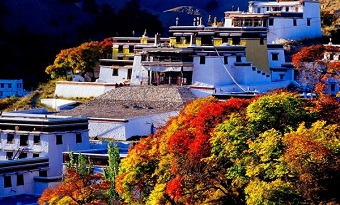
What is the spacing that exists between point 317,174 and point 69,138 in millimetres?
20189

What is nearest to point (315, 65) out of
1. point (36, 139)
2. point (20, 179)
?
point (36, 139)

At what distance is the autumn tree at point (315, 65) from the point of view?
64.1m

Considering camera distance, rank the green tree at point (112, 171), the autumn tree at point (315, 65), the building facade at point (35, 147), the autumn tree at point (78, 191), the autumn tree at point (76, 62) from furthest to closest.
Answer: the autumn tree at point (76, 62), the autumn tree at point (315, 65), the building facade at point (35, 147), the green tree at point (112, 171), the autumn tree at point (78, 191)

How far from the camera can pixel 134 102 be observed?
65438 mm

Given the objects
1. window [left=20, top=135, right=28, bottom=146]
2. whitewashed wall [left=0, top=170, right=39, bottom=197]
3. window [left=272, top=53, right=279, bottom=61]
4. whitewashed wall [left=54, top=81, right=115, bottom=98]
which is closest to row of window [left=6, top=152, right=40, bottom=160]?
window [left=20, top=135, right=28, bottom=146]

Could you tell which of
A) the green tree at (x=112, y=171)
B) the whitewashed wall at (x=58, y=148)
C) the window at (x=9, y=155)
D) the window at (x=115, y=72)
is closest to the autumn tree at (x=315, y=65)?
the window at (x=115, y=72)

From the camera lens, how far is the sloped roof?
62969mm

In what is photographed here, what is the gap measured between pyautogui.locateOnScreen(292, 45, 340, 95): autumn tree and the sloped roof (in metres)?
7.37

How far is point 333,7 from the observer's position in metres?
109

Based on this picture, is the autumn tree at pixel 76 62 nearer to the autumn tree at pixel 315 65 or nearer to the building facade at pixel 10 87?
the autumn tree at pixel 315 65

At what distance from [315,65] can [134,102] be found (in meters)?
11.3

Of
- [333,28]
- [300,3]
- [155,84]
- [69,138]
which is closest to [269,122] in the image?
[69,138]

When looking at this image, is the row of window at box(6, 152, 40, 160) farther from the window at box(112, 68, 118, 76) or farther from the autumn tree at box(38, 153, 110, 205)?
the window at box(112, 68, 118, 76)

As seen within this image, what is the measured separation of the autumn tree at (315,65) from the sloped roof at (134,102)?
24.2 ft
